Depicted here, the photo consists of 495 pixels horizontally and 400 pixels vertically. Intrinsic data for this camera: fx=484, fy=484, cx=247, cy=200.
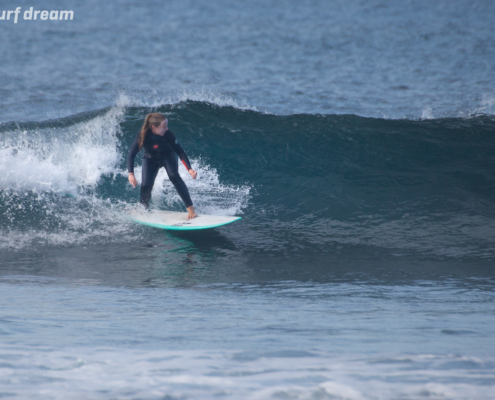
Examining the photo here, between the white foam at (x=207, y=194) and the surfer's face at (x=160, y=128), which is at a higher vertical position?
the surfer's face at (x=160, y=128)

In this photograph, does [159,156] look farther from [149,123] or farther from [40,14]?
[40,14]

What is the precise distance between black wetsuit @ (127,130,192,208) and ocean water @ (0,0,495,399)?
0.78 metres

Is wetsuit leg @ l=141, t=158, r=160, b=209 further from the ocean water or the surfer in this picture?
the ocean water

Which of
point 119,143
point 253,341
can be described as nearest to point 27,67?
point 119,143

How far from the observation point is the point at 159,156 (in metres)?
6.38

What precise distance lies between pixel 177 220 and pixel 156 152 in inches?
39.7

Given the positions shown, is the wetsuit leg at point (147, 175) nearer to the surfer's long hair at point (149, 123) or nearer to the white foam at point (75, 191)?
the surfer's long hair at point (149, 123)

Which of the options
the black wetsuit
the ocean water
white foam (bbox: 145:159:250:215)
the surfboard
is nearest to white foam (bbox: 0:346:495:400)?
the ocean water

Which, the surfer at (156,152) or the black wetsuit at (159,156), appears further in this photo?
the black wetsuit at (159,156)

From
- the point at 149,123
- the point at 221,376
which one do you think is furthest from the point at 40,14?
the point at 221,376

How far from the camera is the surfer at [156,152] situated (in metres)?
6.14

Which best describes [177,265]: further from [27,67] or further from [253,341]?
[27,67]

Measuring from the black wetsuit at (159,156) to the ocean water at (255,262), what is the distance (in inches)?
30.6

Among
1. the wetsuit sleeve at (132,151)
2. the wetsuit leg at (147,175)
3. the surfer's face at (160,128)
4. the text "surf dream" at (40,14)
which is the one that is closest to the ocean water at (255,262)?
the wetsuit leg at (147,175)
